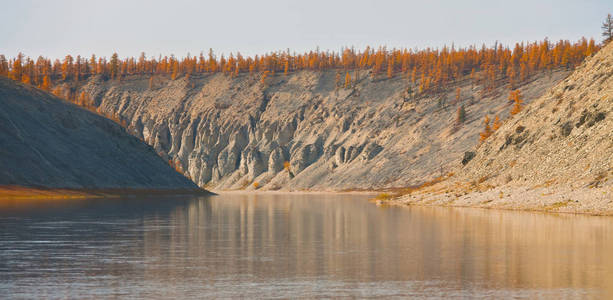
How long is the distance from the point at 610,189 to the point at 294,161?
137m

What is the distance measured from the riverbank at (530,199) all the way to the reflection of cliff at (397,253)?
12498mm

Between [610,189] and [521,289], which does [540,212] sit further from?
[521,289]

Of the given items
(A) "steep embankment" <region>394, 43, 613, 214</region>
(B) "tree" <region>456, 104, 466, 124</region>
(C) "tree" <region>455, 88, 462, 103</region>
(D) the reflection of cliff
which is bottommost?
(D) the reflection of cliff

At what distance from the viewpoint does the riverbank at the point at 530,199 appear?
55.7 metres

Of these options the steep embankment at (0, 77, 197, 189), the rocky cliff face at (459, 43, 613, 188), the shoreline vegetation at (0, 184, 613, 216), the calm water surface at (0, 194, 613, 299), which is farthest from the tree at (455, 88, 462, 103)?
the calm water surface at (0, 194, 613, 299)

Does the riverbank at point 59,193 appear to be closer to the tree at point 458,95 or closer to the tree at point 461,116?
the tree at point 461,116

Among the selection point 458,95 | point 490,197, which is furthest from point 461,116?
point 490,197

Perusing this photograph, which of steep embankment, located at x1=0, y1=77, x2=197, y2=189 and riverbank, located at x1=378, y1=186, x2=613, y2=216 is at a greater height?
steep embankment, located at x1=0, y1=77, x2=197, y2=189

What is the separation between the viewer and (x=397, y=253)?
28.0m

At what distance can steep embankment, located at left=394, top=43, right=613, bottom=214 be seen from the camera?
200ft

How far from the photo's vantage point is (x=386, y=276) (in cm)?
2178

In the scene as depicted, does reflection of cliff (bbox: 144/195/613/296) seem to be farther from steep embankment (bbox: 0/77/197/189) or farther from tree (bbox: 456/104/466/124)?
tree (bbox: 456/104/466/124)

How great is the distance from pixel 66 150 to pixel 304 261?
90.7m

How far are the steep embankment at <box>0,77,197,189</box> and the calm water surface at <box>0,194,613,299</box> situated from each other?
2307 inches
